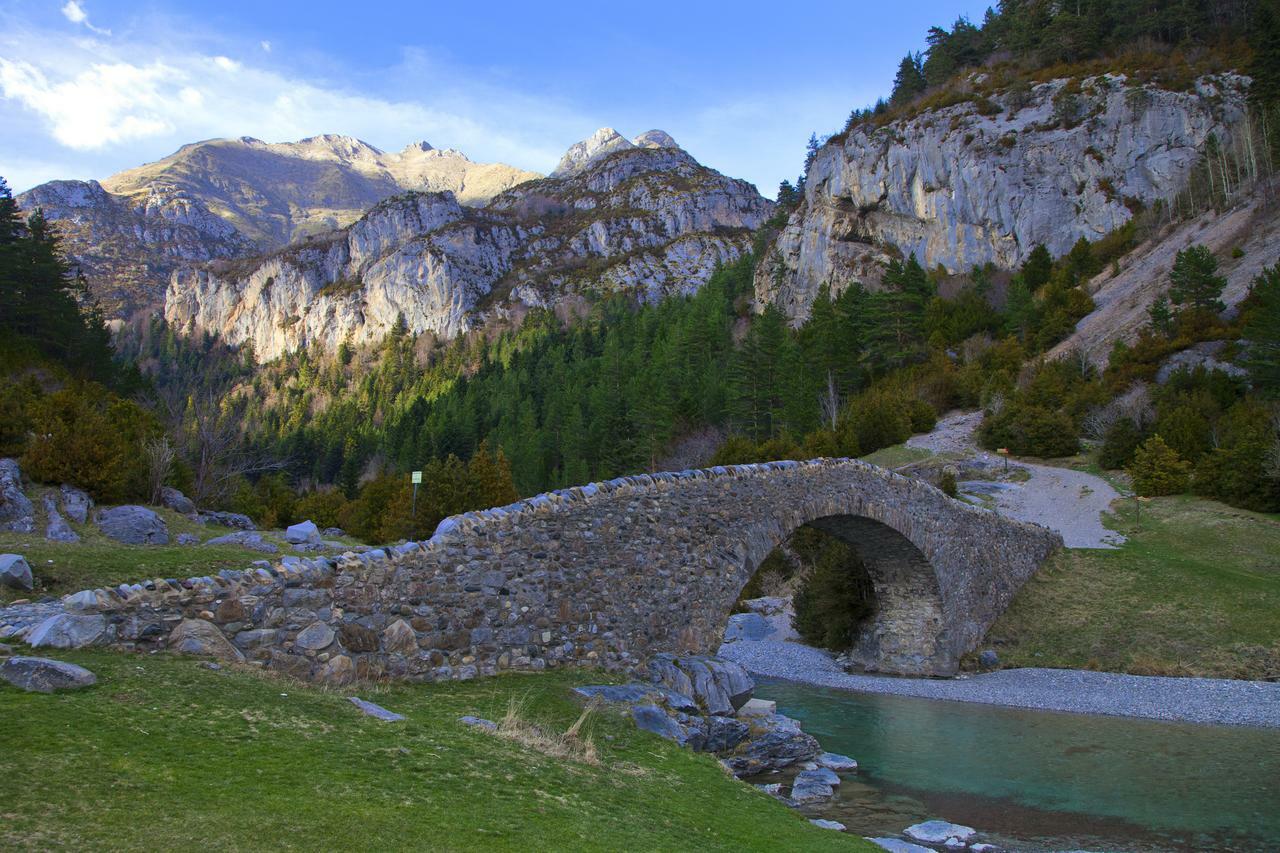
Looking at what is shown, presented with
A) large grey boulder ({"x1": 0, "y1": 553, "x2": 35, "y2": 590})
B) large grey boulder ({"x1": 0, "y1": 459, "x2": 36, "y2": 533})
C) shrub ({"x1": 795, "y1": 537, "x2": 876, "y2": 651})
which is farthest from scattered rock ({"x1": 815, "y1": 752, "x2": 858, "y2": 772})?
large grey boulder ({"x1": 0, "y1": 459, "x2": 36, "y2": 533})

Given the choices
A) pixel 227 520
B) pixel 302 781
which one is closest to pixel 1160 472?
pixel 302 781

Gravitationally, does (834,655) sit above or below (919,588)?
below

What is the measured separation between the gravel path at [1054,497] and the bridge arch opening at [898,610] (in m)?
8.40

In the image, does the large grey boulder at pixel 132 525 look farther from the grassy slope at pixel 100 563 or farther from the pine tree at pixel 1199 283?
the pine tree at pixel 1199 283

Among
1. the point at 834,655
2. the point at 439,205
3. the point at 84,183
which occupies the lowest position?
the point at 834,655

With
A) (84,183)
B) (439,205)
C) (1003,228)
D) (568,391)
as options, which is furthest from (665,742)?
(84,183)

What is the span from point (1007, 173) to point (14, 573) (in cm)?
7088

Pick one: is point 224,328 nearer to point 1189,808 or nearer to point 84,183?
point 84,183

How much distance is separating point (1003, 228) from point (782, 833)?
67.3 m

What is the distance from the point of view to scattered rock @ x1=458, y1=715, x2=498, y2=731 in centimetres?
786

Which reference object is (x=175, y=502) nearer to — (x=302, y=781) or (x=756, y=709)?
(x=756, y=709)

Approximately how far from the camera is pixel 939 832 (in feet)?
31.7

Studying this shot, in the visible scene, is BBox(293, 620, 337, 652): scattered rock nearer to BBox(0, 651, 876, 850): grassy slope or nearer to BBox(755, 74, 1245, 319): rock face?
BBox(0, 651, 876, 850): grassy slope

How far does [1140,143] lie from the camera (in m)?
60.3
